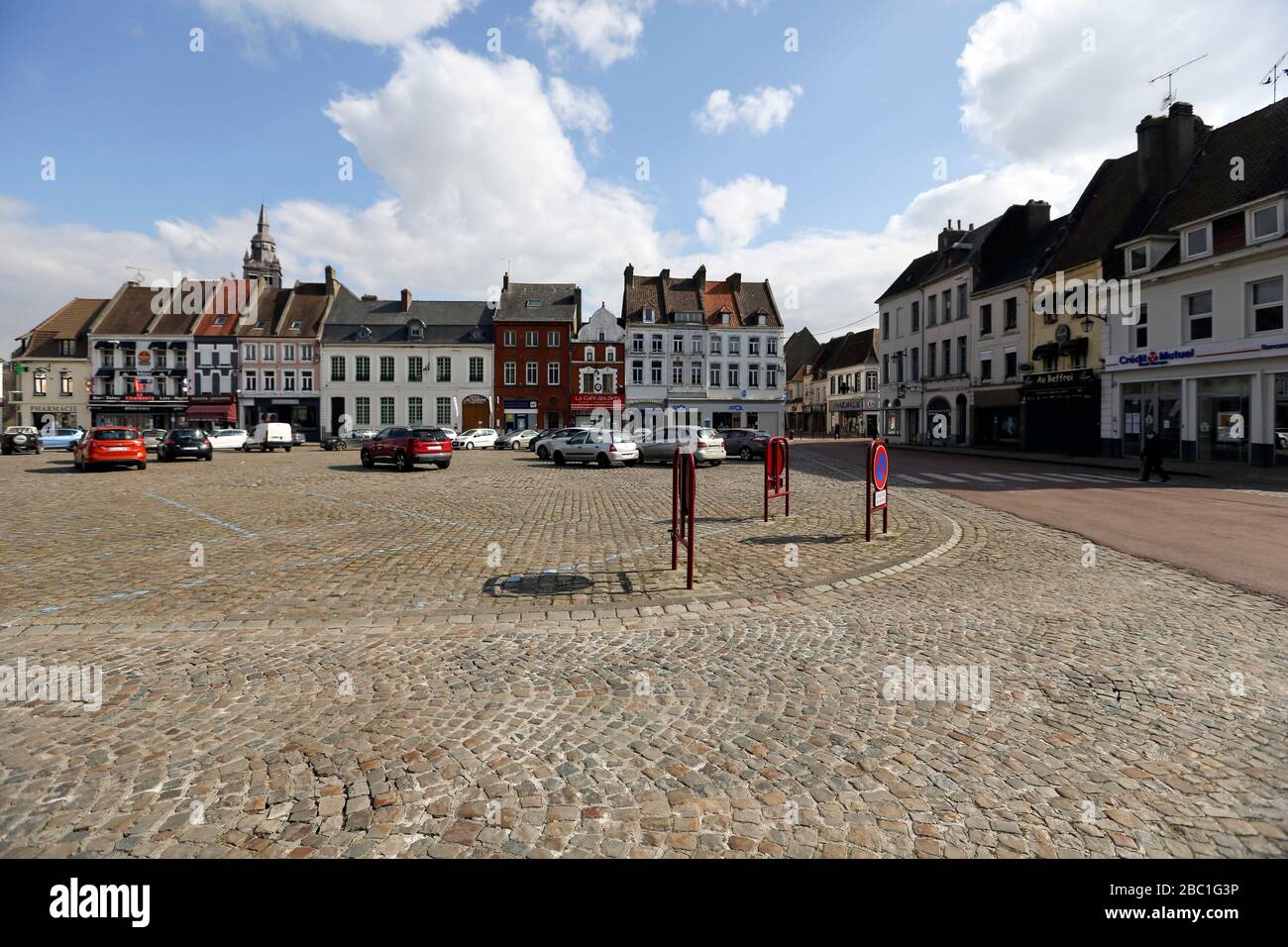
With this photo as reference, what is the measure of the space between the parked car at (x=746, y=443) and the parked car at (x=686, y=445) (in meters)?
4.04

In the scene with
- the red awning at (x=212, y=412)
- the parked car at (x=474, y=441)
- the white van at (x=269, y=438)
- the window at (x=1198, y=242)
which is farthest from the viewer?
the red awning at (x=212, y=412)

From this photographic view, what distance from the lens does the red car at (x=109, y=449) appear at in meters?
23.8

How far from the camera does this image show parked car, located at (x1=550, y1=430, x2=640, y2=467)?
26312mm

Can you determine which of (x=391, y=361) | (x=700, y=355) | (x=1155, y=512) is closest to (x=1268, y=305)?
(x=1155, y=512)

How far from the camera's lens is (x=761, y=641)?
546 cm

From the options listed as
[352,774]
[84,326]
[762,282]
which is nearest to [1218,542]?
[352,774]

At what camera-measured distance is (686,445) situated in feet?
82.4

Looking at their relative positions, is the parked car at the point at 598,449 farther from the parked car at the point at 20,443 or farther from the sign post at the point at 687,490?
the parked car at the point at 20,443

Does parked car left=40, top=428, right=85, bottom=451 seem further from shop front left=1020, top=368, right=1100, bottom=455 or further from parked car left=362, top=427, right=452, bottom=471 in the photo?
shop front left=1020, top=368, right=1100, bottom=455

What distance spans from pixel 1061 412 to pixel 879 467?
2821 centimetres

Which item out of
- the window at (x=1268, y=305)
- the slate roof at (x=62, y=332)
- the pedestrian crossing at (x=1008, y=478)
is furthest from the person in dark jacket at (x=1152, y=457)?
the slate roof at (x=62, y=332)

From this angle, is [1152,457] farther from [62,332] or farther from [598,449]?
[62,332]
